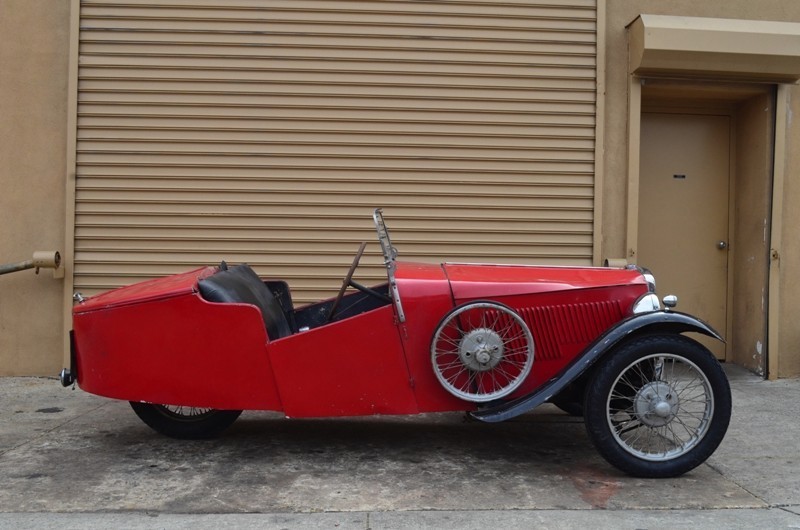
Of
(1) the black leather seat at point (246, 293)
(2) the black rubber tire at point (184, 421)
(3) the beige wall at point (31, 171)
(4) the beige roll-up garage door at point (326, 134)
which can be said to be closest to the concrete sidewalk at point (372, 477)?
(2) the black rubber tire at point (184, 421)

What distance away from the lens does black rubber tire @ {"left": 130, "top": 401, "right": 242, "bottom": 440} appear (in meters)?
4.79

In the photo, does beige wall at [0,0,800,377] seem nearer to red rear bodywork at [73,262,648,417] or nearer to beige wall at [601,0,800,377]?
red rear bodywork at [73,262,648,417]

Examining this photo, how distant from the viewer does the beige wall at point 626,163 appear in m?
6.98

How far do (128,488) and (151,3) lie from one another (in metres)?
4.54

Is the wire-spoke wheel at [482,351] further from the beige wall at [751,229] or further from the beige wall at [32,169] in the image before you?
the beige wall at [32,169]

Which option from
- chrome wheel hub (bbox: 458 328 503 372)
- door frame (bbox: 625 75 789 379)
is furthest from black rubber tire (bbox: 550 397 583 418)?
door frame (bbox: 625 75 789 379)

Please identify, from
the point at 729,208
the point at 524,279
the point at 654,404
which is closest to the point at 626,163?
the point at 729,208

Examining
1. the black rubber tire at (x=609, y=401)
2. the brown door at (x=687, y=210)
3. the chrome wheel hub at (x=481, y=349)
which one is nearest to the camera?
the black rubber tire at (x=609, y=401)

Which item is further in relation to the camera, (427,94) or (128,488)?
(427,94)

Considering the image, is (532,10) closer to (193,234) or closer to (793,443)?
(193,234)

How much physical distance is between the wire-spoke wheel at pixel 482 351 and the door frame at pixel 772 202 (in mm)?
3063

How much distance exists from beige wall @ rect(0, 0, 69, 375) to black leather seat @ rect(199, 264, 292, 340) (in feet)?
8.46

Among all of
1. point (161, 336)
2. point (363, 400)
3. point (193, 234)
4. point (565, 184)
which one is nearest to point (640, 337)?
point (363, 400)

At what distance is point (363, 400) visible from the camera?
14.0ft
